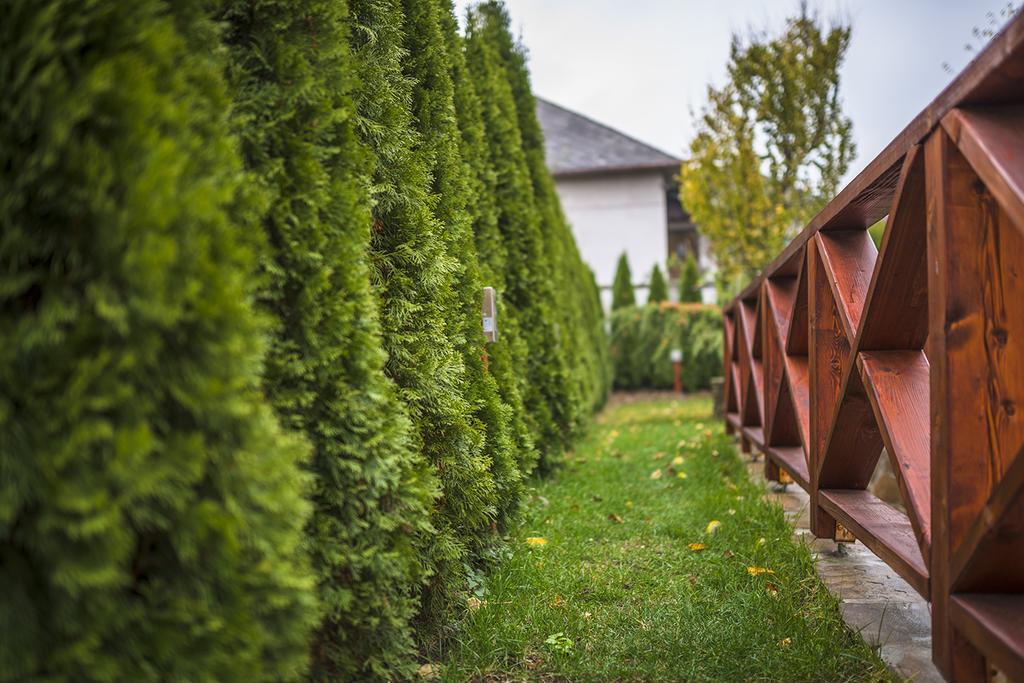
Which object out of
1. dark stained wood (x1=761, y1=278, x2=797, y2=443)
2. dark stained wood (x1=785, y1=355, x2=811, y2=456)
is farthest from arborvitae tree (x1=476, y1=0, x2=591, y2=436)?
dark stained wood (x1=785, y1=355, x2=811, y2=456)

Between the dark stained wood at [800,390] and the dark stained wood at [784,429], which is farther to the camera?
the dark stained wood at [784,429]

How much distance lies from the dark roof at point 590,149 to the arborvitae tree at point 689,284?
9.58ft

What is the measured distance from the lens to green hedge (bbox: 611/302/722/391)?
1438cm

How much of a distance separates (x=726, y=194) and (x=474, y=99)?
8782 mm

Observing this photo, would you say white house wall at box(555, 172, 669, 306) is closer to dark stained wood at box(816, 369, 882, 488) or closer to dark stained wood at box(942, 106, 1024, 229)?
dark stained wood at box(816, 369, 882, 488)

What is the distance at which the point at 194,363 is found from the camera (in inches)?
50.3

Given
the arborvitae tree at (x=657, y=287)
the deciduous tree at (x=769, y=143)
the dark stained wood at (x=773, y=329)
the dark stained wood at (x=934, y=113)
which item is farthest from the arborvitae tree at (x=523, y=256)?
the arborvitae tree at (x=657, y=287)

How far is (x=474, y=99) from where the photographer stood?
14.9 ft

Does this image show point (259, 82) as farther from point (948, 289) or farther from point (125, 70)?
point (948, 289)

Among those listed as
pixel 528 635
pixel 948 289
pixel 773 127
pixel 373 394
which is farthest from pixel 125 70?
pixel 773 127

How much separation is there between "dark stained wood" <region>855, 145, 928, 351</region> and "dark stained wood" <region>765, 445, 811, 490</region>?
1.27m

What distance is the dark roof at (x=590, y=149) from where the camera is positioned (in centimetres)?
2062

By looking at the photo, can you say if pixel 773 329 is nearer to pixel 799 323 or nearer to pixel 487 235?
pixel 799 323

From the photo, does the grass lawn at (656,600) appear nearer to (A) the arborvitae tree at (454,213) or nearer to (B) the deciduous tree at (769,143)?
(A) the arborvitae tree at (454,213)
